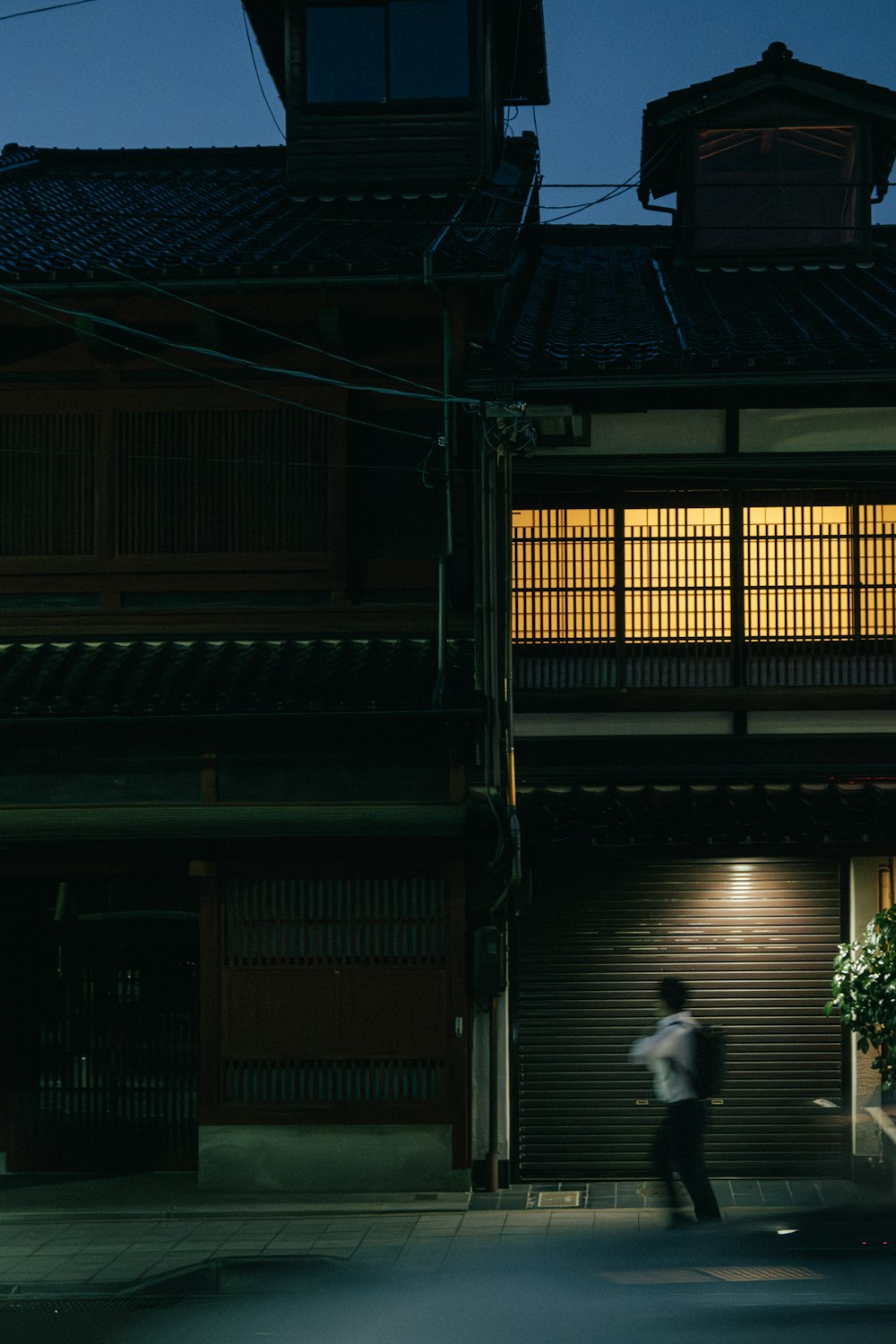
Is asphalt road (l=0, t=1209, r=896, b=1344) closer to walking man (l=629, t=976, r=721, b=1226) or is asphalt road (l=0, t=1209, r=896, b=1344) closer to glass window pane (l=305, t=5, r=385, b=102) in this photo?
walking man (l=629, t=976, r=721, b=1226)

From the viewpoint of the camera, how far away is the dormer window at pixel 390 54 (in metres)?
17.6

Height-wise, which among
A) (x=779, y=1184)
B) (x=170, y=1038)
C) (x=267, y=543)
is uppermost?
(x=267, y=543)

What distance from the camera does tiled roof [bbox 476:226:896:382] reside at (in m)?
12.9

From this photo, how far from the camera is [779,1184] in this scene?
43.2 ft

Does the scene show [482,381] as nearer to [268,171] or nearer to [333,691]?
[333,691]

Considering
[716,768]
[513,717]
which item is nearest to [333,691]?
[513,717]

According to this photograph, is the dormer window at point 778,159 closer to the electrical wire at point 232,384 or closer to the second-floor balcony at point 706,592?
the second-floor balcony at point 706,592

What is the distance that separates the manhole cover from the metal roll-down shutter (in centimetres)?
47

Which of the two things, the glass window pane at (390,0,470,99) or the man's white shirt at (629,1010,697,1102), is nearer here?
the man's white shirt at (629,1010,697,1102)

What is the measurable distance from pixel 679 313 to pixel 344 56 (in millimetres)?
6412

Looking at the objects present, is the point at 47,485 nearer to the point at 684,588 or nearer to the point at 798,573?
the point at 684,588

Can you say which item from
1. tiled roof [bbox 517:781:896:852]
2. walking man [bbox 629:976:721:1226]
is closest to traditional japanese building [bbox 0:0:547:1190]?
tiled roof [bbox 517:781:896:852]

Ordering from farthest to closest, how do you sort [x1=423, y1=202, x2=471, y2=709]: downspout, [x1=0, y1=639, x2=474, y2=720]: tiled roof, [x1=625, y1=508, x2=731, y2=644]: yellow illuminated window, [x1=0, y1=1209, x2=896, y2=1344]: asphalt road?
1. [x1=625, y1=508, x2=731, y2=644]: yellow illuminated window
2. [x1=423, y1=202, x2=471, y2=709]: downspout
3. [x1=0, y1=639, x2=474, y2=720]: tiled roof
4. [x1=0, y1=1209, x2=896, y2=1344]: asphalt road

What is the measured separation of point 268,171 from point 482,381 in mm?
8981
